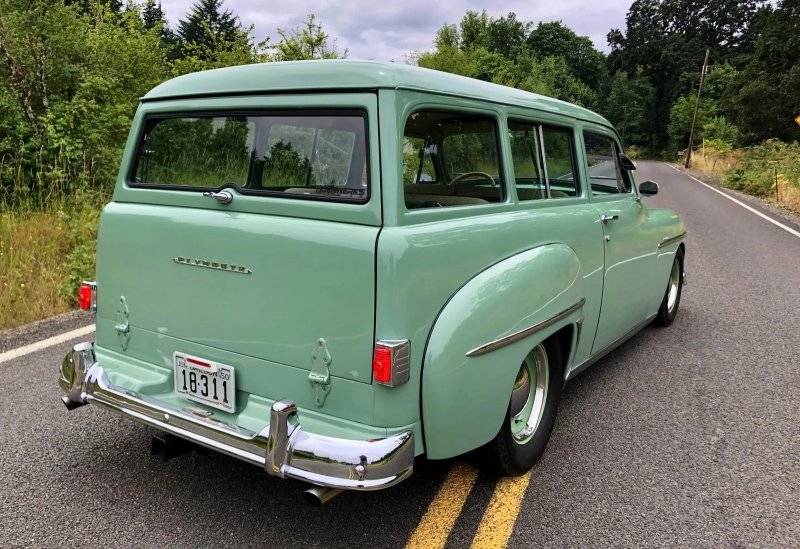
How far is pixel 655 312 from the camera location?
462 centimetres

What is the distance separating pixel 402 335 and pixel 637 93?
8192 cm

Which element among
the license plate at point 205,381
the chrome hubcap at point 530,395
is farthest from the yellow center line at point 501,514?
the license plate at point 205,381

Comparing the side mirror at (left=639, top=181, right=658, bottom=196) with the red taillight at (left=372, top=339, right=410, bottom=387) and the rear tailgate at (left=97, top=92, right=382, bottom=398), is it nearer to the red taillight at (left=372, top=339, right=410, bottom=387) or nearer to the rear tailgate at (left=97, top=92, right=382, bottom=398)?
the rear tailgate at (left=97, top=92, right=382, bottom=398)

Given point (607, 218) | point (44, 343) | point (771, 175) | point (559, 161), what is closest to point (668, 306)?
point (607, 218)

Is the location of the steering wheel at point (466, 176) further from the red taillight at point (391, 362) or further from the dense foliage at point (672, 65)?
the dense foliage at point (672, 65)

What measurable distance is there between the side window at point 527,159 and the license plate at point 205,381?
5.24 ft

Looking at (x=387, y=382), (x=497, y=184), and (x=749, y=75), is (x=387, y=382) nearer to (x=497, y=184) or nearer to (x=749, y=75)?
(x=497, y=184)

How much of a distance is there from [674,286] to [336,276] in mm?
4191

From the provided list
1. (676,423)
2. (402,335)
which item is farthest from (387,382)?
(676,423)

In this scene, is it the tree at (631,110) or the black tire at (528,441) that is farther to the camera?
the tree at (631,110)

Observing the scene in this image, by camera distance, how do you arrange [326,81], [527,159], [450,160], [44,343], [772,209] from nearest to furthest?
[326,81] → [527,159] → [450,160] → [44,343] → [772,209]

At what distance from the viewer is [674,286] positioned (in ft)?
17.3

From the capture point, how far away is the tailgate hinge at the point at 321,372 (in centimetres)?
Answer: 212

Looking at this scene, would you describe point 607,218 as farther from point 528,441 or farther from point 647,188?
point 528,441
